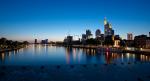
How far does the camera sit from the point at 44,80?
111 feet

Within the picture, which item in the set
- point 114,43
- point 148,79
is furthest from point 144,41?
point 148,79

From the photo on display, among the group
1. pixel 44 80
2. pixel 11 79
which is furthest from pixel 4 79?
pixel 44 80

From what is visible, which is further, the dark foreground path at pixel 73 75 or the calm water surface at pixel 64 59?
the calm water surface at pixel 64 59

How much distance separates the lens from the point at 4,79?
34.0 metres

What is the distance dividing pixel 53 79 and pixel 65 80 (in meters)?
2.05

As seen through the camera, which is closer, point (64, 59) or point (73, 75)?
point (73, 75)

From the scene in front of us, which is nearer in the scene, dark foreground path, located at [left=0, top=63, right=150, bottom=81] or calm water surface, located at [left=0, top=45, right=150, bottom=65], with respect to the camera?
dark foreground path, located at [left=0, top=63, right=150, bottom=81]

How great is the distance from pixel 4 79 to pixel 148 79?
22929 mm

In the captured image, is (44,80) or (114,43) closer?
(44,80)

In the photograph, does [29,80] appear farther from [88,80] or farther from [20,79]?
[88,80]

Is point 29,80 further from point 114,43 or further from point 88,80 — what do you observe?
point 114,43

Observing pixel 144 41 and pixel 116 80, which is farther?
pixel 144 41

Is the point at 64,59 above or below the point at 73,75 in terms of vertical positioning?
below

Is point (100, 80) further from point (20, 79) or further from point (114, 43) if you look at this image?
point (114, 43)
